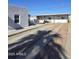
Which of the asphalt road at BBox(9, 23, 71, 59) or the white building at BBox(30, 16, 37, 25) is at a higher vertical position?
the white building at BBox(30, 16, 37, 25)

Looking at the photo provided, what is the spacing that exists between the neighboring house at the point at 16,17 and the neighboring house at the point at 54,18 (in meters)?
0.19

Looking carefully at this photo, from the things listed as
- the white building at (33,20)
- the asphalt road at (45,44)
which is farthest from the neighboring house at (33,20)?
the asphalt road at (45,44)

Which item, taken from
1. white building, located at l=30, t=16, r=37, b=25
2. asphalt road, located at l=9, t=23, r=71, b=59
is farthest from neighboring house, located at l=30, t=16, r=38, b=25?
asphalt road, located at l=9, t=23, r=71, b=59

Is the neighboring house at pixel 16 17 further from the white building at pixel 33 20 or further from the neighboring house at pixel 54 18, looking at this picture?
the neighboring house at pixel 54 18

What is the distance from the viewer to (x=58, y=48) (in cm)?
258

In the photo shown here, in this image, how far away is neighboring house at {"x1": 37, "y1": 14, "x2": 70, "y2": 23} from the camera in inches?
101

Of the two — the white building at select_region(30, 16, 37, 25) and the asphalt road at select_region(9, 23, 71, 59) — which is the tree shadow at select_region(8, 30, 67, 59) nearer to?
the asphalt road at select_region(9, 23, 71, 59)

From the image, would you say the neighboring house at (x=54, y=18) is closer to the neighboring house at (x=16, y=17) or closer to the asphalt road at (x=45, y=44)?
the asphalt road at (x=45, y=44)

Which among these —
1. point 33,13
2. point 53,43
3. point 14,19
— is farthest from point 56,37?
point 14,19

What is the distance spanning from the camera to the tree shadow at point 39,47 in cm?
258

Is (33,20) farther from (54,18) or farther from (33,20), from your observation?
(54,18)

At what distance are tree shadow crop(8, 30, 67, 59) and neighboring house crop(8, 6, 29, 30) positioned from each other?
0.19 m

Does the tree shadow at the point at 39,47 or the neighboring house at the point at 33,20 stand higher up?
the neighboring house at the point at 33,20
